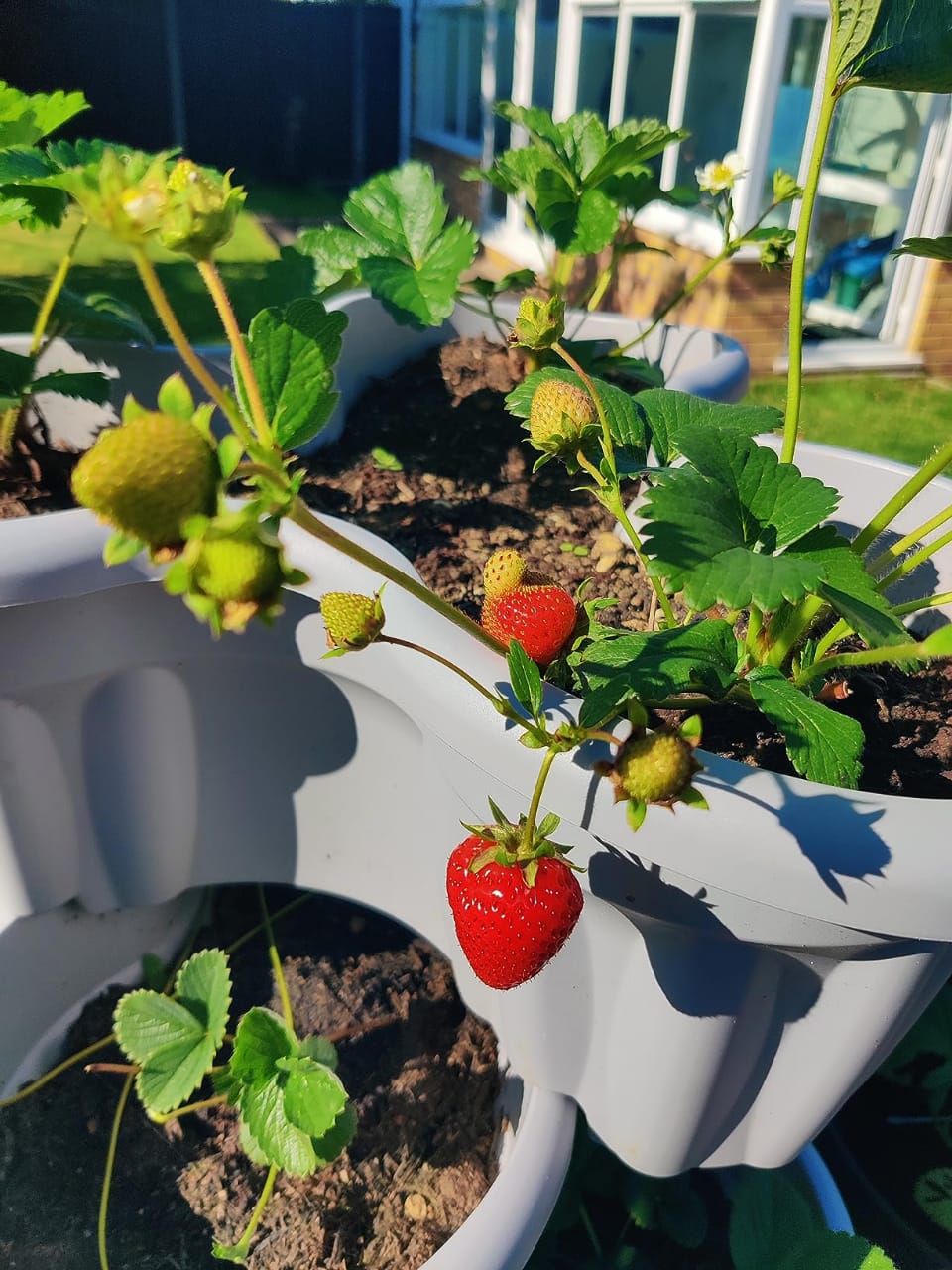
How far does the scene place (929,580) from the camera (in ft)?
2.00

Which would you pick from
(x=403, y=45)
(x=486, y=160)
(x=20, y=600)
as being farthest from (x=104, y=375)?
(x=403, y=45)

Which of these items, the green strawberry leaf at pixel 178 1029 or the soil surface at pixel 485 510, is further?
the green strawberry leaf at pixel 178 1029

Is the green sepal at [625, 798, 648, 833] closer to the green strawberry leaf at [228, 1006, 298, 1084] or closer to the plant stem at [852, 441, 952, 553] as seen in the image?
the plant stem at [852, 441, 952, 553]

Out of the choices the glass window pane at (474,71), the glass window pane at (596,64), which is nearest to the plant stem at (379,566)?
the glass window pane at (596,64)

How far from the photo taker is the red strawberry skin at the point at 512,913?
40 cm

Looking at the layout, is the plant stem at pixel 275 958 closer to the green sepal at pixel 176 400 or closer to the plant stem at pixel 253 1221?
the plant stem at pixel 253 1221

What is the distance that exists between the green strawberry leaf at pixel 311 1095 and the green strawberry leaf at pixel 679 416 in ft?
1.27

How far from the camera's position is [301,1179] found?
673mm

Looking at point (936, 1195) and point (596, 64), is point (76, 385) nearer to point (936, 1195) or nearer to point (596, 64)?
point (936, 1195)

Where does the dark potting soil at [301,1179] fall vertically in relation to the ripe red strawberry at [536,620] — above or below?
below

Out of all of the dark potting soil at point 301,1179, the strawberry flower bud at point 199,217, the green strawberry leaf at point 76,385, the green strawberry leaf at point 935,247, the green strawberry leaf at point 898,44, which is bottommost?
the dark potting soil at point 301,1179

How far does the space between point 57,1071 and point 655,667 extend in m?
0.54

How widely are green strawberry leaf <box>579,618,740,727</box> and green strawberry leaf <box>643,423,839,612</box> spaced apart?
0.04m

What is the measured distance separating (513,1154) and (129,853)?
0.29 m
